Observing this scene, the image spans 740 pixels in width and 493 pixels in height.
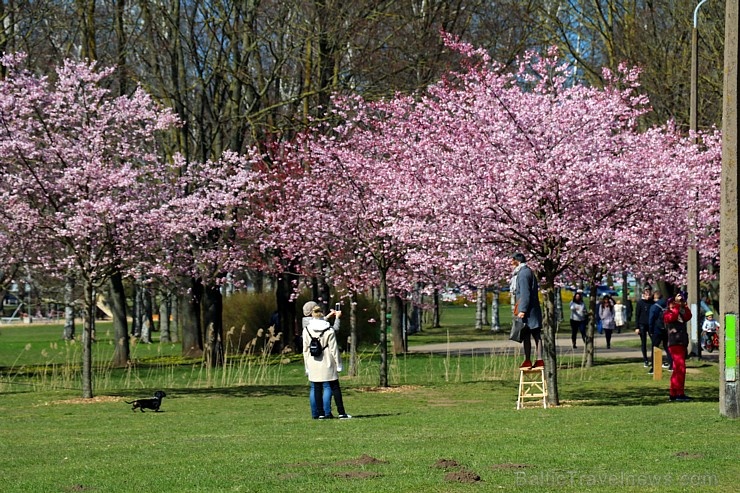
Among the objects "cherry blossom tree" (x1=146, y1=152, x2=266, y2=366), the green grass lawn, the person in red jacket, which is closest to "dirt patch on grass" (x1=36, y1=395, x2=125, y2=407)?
the green grass lawn

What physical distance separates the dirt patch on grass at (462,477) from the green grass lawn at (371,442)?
17mm

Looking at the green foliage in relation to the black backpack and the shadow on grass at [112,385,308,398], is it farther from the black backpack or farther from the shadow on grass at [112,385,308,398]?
the black backpack

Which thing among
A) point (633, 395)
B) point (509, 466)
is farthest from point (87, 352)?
point (509, 466)

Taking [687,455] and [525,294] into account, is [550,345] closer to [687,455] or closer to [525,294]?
[525,294]

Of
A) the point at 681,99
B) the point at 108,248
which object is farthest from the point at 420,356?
the point at 108,248

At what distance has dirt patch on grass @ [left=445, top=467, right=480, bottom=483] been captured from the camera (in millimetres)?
9719

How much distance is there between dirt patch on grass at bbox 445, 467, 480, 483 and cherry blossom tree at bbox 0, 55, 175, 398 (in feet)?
42.3

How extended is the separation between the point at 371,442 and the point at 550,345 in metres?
7.78

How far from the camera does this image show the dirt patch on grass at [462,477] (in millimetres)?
9719

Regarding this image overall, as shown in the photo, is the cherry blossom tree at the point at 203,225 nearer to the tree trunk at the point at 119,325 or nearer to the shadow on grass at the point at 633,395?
the tree trunk at the point at 119,325

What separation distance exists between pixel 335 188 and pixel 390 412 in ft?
34.7

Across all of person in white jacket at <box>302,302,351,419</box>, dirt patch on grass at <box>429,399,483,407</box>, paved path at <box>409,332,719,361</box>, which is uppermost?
person in white jacket at <box>302,302,351,419</box>

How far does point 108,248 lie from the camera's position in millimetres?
22469

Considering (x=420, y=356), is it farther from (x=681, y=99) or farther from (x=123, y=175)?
(x=123, y=175)
